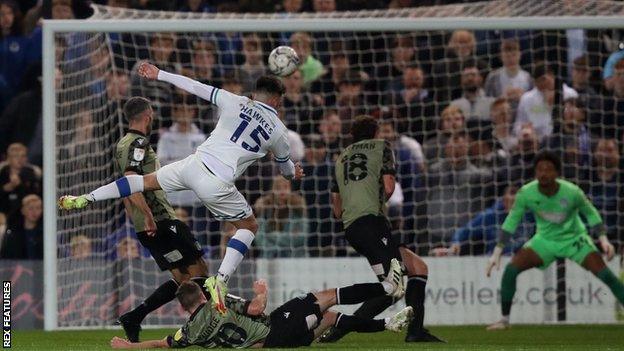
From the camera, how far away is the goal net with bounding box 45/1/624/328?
1620cm

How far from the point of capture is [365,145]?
1294 centimetres

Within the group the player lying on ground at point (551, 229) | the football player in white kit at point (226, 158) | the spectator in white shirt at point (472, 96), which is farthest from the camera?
the spectator in white shirt at point (472, 96)

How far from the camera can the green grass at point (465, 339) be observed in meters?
12.2

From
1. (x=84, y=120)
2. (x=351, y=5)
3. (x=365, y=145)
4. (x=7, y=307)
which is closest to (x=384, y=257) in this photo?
Result: (x=365, y=145)

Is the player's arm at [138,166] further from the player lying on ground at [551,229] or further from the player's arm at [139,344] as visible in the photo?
the player lying on ground at [551,229]

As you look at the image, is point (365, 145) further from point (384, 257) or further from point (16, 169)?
point (16, 169)

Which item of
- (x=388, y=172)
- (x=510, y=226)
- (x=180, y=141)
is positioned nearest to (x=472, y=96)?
(x=510, y=226)

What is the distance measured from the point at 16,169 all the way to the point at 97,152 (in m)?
1.51

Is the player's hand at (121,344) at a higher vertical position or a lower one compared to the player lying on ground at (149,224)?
lower

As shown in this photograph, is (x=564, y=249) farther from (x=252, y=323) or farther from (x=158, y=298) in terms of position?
(x=252, y=323)

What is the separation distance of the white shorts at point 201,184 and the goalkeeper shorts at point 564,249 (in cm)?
448

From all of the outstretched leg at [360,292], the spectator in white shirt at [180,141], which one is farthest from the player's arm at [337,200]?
the spectator in white shirt at [180,141]

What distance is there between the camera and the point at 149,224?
40.8 ft

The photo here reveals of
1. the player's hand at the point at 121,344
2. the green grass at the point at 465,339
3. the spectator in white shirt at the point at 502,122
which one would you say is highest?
the spectator in white shirt at the point at 502,122
